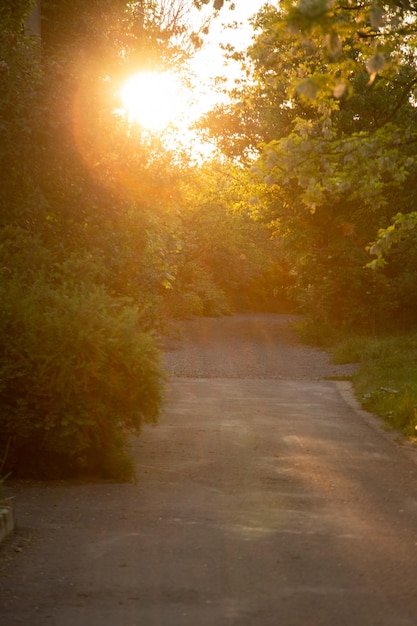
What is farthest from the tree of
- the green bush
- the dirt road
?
Answer: the dirt road

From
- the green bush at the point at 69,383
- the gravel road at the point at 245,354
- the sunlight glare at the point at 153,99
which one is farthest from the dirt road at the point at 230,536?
the gravel road at the point at 245,354

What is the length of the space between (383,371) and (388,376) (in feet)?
3.45

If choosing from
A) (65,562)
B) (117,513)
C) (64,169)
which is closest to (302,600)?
(65,562)

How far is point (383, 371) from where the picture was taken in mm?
25141

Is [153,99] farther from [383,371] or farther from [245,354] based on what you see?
[245,354]

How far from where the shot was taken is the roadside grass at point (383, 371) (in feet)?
56.4

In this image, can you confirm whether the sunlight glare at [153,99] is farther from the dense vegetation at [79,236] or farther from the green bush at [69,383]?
the green bush at [69,383]

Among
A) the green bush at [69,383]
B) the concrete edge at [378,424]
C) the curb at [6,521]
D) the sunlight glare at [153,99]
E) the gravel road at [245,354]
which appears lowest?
the concrete edge at [378,424]

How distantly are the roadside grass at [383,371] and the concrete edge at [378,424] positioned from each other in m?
0.11

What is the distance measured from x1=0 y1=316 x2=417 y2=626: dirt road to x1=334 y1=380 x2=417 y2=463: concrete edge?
0.18 m

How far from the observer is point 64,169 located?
17.5 metres

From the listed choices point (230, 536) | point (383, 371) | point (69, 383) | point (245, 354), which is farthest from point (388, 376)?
point (230, 536)

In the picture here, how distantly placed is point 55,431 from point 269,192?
94.8 ft

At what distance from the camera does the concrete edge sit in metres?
14.5
